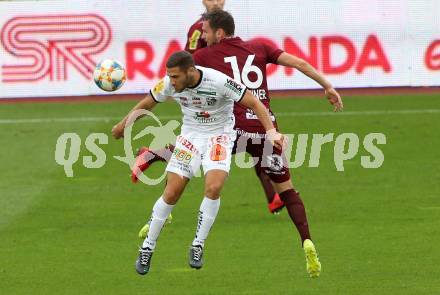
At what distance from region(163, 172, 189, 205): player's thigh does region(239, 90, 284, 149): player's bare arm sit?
2.80 feet

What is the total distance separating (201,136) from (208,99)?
40 cm

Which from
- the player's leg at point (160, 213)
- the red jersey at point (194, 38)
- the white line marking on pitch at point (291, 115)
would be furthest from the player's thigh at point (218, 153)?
the white line marking on pitch at point (291, 115)

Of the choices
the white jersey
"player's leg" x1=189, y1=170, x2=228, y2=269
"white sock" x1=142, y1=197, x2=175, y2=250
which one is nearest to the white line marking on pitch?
the white jersey

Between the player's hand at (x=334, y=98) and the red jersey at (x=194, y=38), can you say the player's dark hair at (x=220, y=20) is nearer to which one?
the player's hand at (x=334, y=98)

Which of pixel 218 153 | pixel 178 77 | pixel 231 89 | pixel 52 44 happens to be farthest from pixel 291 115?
pixel 178 77

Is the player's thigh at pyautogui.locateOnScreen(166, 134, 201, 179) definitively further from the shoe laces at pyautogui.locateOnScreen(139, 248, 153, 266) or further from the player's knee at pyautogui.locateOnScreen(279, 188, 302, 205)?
the player's knee at pyautogui.locateOnScreen(279, 188, 302, 205)

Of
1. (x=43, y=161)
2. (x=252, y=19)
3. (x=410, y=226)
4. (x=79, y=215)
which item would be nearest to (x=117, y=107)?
(x=252, y=19)

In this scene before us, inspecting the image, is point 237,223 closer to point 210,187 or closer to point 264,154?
point 264,154

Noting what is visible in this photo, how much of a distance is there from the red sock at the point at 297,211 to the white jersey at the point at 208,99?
95 cm

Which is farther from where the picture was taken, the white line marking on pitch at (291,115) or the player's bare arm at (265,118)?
the white line marking on pitch at (291,115)

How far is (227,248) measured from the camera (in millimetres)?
12625

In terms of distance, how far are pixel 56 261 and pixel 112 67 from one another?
205 cm

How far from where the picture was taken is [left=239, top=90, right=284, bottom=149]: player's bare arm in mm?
10336

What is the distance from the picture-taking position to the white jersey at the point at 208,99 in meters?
10.4
